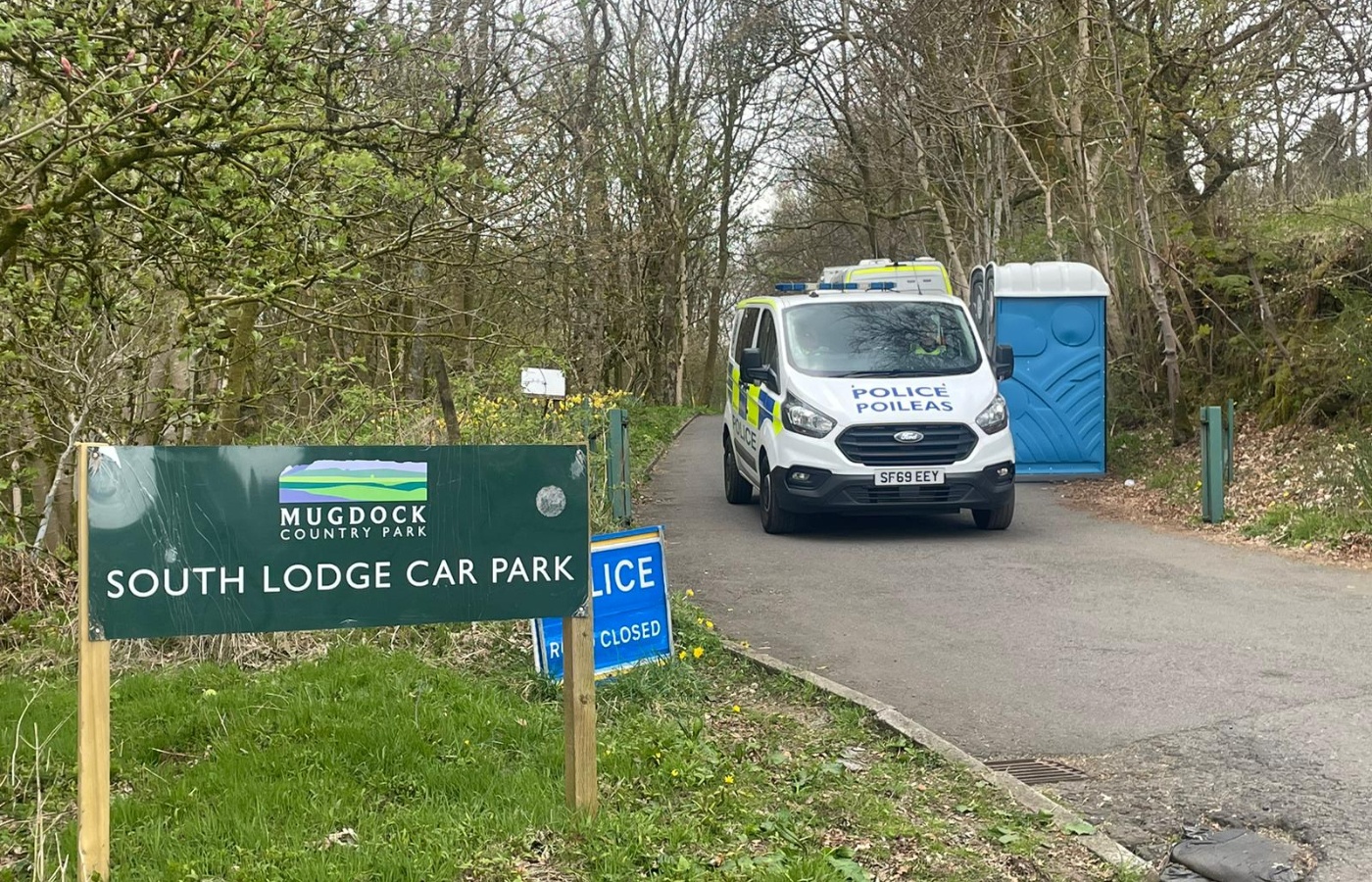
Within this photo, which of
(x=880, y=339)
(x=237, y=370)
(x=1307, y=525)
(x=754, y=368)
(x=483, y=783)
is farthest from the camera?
(x=754, y=368)

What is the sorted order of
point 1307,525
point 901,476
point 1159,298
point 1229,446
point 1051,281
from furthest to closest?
point 1051,281, point 1159,298, point 1229,446, point 901,476, point 1307,525

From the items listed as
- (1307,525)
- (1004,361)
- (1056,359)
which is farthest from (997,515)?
(1056,359)

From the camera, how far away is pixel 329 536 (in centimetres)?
420

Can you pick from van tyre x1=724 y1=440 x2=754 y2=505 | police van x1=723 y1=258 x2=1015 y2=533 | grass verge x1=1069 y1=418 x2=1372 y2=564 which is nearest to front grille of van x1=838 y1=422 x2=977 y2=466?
police van x1=723 y1=258 x2=1015 y2=533

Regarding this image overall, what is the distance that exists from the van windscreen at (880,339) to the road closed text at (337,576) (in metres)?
7.27

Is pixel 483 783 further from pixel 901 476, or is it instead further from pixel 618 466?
pixel 618 466

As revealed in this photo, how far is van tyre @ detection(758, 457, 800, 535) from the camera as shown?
11422 millimetres

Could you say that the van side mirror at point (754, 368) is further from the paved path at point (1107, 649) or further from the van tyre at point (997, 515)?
the van tyre at point (997, 515)

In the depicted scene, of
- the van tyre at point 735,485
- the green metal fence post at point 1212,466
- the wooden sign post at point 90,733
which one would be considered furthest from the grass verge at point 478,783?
the van tyre at point 735,485

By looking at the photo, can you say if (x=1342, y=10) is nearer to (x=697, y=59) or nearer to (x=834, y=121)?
(x=834, y=121)

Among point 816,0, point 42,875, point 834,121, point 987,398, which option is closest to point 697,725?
point 42,875

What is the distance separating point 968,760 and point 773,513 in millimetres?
6399

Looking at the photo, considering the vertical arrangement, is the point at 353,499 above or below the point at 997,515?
above

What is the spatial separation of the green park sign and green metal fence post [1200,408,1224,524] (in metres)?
8.74
